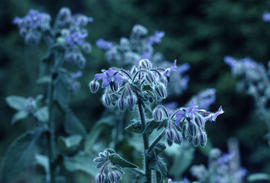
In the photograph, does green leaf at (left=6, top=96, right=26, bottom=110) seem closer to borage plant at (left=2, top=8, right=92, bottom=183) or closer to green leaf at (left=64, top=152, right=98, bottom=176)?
borage plant at (left=2, top=8, right=92, bottom=183)

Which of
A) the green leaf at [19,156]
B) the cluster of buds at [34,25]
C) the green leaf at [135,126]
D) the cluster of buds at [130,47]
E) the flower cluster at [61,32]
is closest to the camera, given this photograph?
the green leaf at [135,126]

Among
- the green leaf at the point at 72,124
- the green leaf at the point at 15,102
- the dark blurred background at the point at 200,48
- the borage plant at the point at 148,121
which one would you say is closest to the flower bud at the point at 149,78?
the borage plant at the point at 148,121

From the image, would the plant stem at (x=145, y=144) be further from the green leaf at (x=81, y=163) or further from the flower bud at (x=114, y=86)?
the green leaf at (x=81, y=163)

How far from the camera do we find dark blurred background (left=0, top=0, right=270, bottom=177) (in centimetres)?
827

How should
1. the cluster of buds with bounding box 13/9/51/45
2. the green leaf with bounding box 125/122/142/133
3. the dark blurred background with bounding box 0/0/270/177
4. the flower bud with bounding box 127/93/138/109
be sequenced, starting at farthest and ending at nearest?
the dark blurred background with bounding box 0/0/270/177 → the cluster of buds with bounding box 13/9/51/45 → the green leaf with bounding box 125/122/142/133 → the flower bud with bounding box 127/93/138/109

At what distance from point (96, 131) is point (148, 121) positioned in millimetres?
1006

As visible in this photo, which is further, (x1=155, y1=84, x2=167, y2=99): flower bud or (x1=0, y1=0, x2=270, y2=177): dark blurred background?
(x1=0, y1=0, x2=270, y2=177): dark blurred background

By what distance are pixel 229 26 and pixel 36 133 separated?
7.11 m

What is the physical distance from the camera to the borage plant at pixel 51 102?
219 cm

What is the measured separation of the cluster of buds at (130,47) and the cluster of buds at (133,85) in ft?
3.49

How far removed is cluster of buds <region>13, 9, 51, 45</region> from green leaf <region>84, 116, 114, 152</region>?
2.10 feet

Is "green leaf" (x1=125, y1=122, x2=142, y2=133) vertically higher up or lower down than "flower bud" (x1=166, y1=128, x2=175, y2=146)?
higher up

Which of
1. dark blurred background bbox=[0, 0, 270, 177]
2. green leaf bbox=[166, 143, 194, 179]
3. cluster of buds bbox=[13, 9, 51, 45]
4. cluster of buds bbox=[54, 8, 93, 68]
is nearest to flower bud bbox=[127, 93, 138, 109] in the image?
cluster of buds bbox=[54, 8, 93, 68]

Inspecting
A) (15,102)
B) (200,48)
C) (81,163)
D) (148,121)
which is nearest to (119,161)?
(148,121)
